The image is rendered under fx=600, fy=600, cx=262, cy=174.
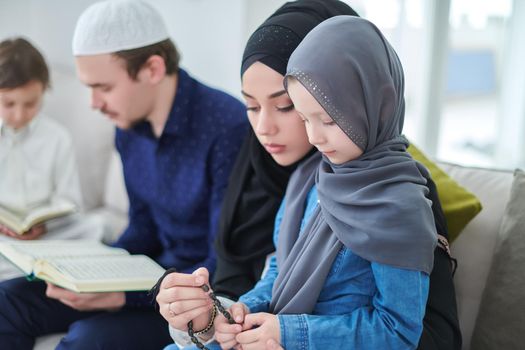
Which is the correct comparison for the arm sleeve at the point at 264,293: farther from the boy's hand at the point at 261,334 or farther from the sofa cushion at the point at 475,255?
the sofa cushion at the point at 475,255

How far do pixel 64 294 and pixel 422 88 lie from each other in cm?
154

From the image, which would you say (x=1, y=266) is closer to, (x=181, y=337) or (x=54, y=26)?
(x=181, y=337)

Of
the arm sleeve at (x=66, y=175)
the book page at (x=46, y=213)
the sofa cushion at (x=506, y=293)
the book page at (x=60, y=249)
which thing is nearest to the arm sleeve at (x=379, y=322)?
the sofa cushion at (x=506, y=293)

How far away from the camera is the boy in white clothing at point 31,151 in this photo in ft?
6.25

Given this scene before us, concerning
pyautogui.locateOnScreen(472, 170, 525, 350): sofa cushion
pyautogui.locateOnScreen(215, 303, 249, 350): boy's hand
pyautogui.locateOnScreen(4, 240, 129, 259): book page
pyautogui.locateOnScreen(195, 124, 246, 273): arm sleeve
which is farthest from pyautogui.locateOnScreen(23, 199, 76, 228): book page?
pyautogui.locateOnScreen(472, 170, 525, 350): sofa cushion

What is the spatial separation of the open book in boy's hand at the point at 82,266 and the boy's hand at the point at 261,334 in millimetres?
413

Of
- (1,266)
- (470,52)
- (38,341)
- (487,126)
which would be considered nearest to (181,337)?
(38,341)

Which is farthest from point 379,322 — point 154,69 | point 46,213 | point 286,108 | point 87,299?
point 46,213

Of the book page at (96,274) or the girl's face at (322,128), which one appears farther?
the book page at (96,274)

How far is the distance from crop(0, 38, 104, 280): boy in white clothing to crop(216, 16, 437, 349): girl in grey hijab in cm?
103

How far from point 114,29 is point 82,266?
0.63 meters

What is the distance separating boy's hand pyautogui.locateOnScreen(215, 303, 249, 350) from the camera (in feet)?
3.57

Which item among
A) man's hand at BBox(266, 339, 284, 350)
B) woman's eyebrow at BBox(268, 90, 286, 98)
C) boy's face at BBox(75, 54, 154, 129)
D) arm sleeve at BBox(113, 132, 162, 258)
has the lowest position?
arm sleeve at BBox(113, 132, 162, 258)

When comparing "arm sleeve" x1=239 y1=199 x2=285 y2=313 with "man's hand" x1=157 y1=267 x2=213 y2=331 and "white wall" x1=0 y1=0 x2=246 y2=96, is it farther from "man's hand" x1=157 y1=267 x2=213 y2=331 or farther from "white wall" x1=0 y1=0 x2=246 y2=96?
"white wall" x1=0 y1=0 x2=246 y2=96
